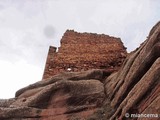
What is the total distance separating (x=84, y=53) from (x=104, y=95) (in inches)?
284

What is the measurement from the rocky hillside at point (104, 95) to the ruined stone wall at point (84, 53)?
384 centimetres

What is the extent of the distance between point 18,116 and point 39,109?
2.07ft

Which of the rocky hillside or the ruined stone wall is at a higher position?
the ruined stone wall

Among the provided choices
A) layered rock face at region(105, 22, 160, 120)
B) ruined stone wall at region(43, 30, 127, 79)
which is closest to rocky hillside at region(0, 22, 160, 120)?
layered rock face at region(105, 22, 160, 120)

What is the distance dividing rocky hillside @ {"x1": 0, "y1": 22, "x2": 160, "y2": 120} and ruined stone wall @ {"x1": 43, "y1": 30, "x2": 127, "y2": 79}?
3836 mm

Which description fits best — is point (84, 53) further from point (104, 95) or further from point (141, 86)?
point (141, 86)

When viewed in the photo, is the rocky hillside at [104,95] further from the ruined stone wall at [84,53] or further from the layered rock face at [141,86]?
the ruined stone wall at [84,53]

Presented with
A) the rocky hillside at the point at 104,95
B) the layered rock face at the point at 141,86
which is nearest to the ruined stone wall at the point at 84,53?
the rocky hillside at the point at 104,95

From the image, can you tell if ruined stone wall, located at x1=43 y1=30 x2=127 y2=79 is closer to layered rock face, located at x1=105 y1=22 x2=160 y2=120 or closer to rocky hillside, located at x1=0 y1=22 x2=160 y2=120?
Answer: rocky hillside, located at x1=0 y1=22 x2=160 y2=120

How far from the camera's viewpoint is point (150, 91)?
6.29 metres

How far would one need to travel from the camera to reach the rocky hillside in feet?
20.9

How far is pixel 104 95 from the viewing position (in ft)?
29.2

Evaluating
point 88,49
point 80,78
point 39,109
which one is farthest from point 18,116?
point 88,49

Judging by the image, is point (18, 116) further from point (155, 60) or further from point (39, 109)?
point (155, 60)
